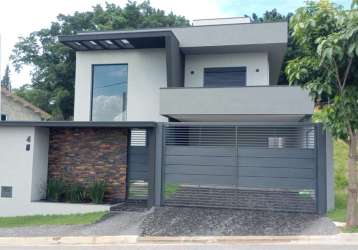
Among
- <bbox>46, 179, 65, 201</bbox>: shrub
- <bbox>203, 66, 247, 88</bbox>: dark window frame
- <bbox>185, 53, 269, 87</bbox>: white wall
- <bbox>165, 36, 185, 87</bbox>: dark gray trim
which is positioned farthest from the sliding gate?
<bbox>203, 66, 247, 88</bbox>: dark window frame

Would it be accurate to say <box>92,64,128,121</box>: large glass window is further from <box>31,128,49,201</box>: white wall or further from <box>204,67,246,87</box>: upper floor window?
<box>31,128,49,201</box>: white wall

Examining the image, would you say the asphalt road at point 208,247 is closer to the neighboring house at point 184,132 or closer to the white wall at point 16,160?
the neighboring house at point 184,132

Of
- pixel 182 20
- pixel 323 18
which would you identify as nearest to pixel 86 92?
pixel 323 18

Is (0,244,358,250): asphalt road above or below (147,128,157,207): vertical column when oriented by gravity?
below

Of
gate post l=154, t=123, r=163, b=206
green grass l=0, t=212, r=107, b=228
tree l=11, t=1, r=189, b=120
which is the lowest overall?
green grass l=0, t=212, r=107, b=228

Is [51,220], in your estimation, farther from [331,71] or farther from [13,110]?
[13,110]

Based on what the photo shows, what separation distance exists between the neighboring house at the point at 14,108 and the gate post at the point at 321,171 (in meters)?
21.9

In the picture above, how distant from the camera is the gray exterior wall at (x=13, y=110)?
27091 millimetres

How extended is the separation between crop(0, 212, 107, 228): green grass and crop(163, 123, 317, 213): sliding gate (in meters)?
2.11

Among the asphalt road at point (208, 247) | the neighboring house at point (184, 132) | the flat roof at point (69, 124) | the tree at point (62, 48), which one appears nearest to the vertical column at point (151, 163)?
the neighboring house at point (184, 132)

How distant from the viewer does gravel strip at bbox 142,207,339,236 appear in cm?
862

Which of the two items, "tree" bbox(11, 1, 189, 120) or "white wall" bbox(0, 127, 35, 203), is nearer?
"white wall" bbox(0, 127, 35, 203)

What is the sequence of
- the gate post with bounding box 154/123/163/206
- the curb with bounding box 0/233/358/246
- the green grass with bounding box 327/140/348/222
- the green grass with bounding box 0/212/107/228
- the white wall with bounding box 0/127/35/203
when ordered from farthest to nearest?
the white wall with bounding box 0/127/35/203 → the gate post with bounding box 154/123/163/206 → the green grass with bounding box 0/212/107/228 → the green grass with bounding box 327/140/348/222 → the curb with bounding box 0/233/358/246

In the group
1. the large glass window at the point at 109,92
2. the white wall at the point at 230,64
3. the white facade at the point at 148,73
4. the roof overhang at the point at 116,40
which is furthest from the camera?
the large glass window at the point at 109,92
